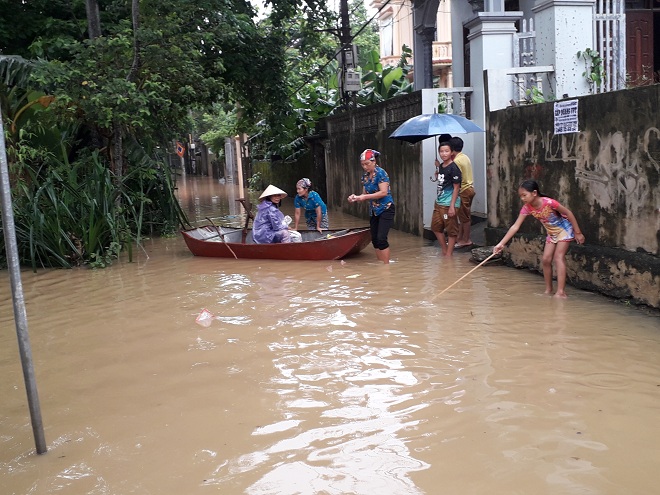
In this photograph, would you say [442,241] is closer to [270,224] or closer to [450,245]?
[450,245]

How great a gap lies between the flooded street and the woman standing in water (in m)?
1.41

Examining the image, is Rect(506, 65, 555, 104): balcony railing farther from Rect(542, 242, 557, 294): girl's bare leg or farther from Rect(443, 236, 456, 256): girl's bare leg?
Rect(542, 242, 557, 294): girl's bare leg

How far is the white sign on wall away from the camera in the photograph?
292 inches

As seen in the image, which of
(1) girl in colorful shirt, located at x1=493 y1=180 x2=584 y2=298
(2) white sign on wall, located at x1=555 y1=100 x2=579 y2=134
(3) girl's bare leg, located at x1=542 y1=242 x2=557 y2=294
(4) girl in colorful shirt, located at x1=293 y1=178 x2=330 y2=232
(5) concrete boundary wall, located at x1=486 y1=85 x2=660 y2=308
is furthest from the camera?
(4) girl in colorful shirt, located at x1=293 y1=178 x2=330 y2=232

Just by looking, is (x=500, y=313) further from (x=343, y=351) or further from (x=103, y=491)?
(x=103, y=491)

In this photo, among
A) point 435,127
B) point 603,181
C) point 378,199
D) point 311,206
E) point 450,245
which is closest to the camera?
point 603,181

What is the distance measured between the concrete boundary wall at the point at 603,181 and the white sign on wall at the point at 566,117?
3.0 inches

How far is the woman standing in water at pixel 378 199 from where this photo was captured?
9.12 m

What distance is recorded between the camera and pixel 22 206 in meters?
9.98

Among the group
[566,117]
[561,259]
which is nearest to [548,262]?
[561,259]

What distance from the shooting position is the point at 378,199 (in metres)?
9.18

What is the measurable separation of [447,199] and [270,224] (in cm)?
251

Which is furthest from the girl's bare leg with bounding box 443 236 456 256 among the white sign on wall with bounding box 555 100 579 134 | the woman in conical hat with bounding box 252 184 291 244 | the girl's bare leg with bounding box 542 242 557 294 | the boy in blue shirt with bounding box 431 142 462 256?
the girl's bare leg with bounding box 542 242 557 294

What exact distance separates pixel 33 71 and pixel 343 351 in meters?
6.84
